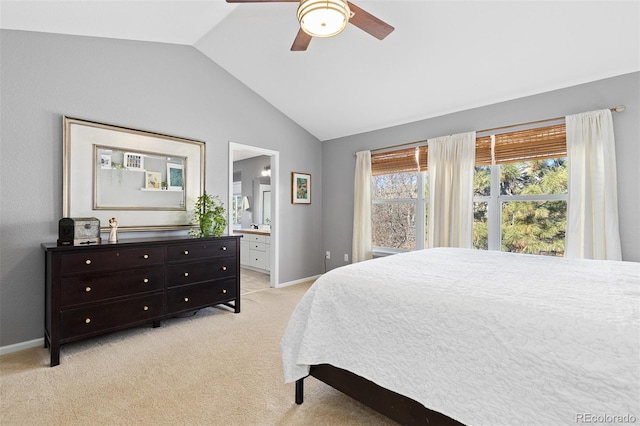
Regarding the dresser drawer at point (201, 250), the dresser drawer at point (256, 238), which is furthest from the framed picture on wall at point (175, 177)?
the dresser drawer at point (256, 238)

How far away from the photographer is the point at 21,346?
252cm

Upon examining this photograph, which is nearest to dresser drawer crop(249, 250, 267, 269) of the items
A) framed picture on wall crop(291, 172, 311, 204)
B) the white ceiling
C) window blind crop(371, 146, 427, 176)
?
framed picture on wall crop(291, 172, 311, 204)

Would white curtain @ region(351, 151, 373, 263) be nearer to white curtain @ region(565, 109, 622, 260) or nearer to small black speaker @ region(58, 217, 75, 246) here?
white curtain @ region(565, 109, 622, 260)

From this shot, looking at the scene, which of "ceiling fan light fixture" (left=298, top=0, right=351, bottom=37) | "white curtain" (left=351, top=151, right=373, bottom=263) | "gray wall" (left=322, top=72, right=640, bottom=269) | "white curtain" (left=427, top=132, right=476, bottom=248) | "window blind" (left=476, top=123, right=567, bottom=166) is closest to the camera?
"ceiling fan light fixture" (left=298, top=0, right=351, bottom=37)

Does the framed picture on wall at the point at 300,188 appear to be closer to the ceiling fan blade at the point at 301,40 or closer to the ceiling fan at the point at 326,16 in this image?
the ceiling fan blade at the point at 301,40

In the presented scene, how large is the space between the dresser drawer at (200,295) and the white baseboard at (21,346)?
1045mm

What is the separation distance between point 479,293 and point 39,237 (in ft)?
11.1

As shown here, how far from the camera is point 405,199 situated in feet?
14.0

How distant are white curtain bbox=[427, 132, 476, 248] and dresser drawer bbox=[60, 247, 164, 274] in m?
3.12

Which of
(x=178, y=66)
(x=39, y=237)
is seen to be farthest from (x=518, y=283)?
(x=178, y=66)

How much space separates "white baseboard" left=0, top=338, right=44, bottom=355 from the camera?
245 cm

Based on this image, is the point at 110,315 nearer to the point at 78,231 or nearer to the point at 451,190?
A: the point at 78,231

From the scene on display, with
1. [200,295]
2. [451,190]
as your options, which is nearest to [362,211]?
[451,190]

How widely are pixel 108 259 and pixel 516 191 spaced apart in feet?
13.5
